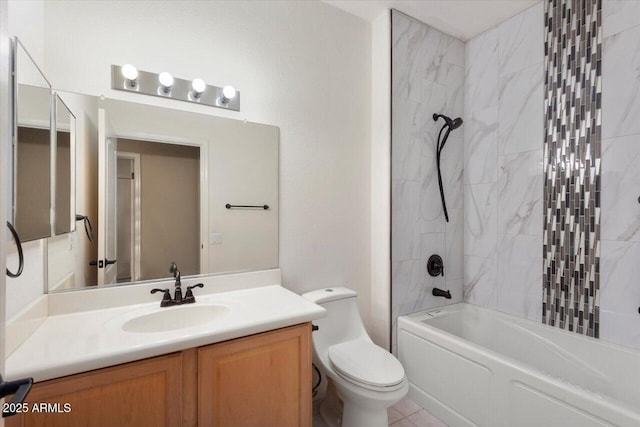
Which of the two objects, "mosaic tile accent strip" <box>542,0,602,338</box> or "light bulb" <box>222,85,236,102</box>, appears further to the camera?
"mosaic tile accent strip" <box>542,0,602,338</box>

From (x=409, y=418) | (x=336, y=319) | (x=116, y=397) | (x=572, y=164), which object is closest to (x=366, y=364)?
(x=336, y=319)

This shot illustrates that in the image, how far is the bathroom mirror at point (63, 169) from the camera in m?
1.22

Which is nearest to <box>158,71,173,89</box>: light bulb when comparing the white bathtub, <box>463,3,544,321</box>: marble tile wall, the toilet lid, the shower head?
the toilet lid

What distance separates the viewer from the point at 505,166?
2266 mm

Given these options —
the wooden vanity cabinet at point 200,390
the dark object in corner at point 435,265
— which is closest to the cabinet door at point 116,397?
the wooden vanity cabinet at point 200,390

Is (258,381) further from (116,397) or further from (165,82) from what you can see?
(165,82)

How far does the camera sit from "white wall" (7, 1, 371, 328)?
1422 mm

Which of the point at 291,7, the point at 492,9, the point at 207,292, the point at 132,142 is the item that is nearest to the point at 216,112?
the point at 132,142

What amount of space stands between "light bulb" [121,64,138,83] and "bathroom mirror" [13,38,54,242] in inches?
12.9

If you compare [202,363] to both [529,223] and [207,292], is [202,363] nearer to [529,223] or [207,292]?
[207,292]

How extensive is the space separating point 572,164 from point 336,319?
5.87ft

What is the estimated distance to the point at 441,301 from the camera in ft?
7.97

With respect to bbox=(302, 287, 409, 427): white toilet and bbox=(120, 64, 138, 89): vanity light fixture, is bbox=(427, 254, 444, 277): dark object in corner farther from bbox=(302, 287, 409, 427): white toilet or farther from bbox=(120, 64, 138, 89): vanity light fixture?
bbox=(120, 64, 138, 89): vanity light fixture

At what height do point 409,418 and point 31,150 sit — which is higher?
point 31,150
